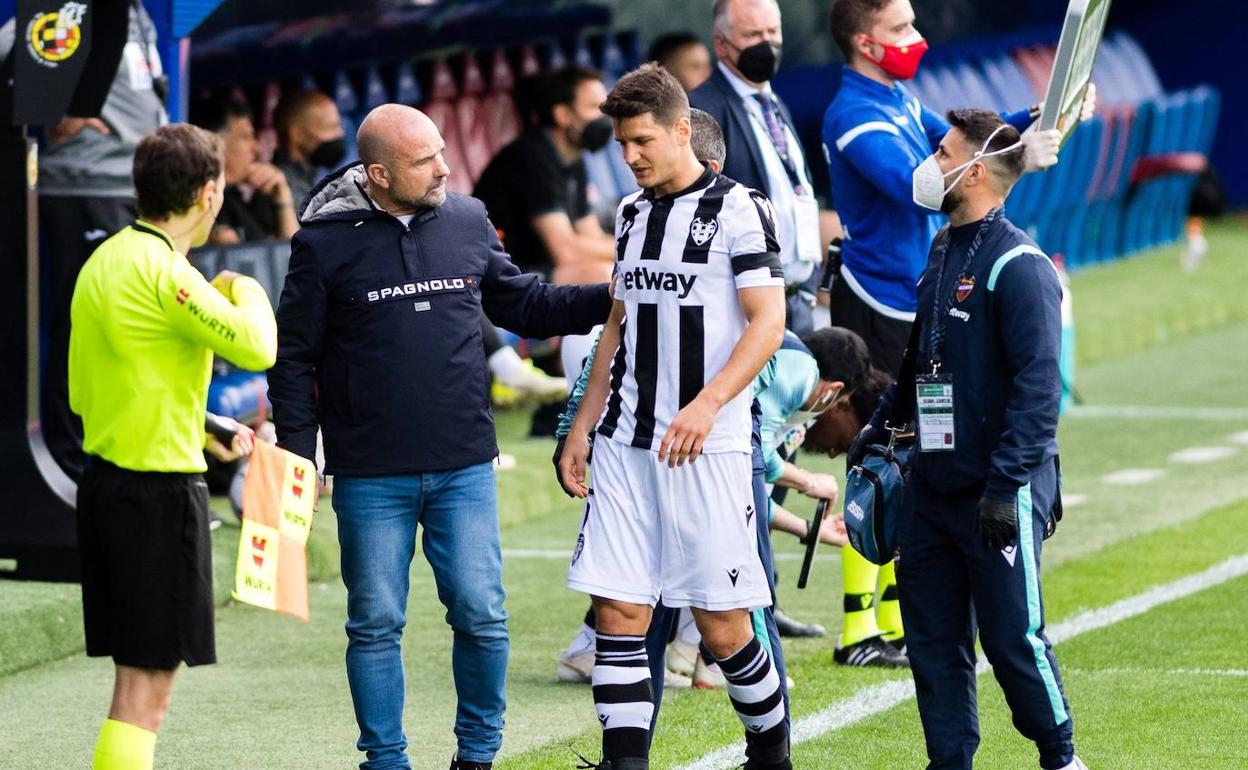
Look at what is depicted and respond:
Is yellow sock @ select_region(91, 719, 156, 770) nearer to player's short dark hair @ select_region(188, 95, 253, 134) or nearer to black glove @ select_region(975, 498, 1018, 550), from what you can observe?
black glove @ select_region(975, 498, 1018, 550)

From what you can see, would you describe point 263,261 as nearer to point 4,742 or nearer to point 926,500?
point 4,742

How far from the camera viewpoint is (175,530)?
490cm

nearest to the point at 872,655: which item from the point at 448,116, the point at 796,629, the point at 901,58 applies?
the point at 796,629

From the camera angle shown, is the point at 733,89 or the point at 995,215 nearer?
the point at 995,215

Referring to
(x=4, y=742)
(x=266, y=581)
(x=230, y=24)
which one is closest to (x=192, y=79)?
(x=230, y=24)

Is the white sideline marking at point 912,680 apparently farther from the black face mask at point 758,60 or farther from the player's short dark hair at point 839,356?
the black face mask at point 758,60

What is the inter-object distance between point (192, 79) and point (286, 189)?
189cm

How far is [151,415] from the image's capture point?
4.85m

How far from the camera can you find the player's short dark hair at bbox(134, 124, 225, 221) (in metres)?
4.90

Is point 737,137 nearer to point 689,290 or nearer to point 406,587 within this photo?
point 689,290

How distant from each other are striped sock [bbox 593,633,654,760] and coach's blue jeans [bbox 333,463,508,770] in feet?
1.19

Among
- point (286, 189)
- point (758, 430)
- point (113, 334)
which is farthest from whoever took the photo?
point (286, 189)

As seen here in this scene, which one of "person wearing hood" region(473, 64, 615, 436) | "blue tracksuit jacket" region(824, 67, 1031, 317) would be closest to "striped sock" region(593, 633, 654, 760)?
"blue tracksuit jacket" region(824, 67, 1031, 317)

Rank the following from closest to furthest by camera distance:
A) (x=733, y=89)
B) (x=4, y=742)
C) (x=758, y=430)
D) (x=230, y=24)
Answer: (x=758, y=430) < (x=4, y=742) < (x=733, y=89) < (x=230, y=24)
